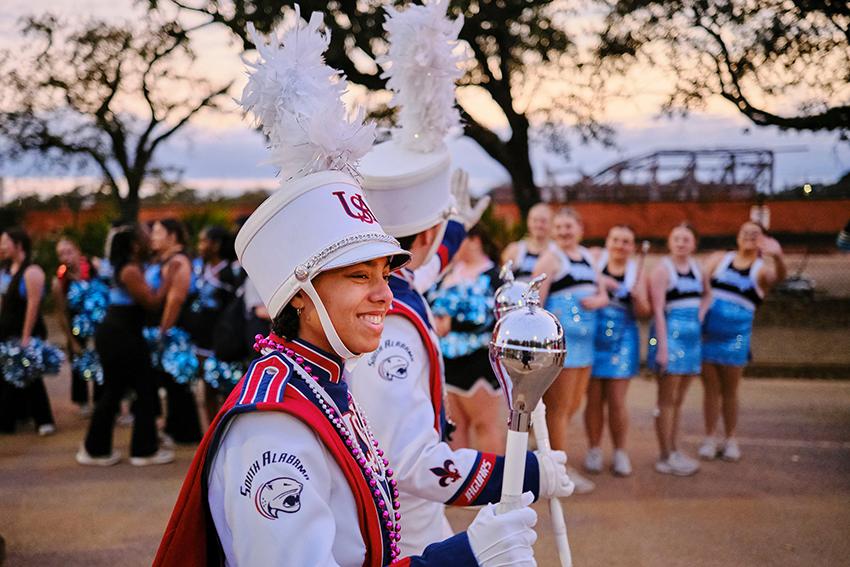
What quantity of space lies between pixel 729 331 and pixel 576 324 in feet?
4.77

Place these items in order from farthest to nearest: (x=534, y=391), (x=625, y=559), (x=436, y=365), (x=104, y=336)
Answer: (x=104, y=336), (x=625, y=559), (x=436, y=365), (x=534, y=391)

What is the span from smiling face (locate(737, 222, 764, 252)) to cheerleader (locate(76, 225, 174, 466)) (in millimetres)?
4682

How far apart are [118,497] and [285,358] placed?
14.7 feet

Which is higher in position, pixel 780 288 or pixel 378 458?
pixel 378 458

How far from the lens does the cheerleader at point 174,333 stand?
21.2ft

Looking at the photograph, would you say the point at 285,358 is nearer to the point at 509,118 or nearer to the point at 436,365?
the point at 436,365

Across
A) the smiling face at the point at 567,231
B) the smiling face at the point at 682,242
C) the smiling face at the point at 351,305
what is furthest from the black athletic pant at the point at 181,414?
the smiling face at the point at 351,305

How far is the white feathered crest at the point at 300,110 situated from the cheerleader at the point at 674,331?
185 inches

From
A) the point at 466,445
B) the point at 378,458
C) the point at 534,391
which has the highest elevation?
the point at 534,391

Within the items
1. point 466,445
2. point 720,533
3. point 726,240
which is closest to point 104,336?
point 466,445

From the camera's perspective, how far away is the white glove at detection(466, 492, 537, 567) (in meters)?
1.54

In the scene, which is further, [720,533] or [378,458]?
[720,533]

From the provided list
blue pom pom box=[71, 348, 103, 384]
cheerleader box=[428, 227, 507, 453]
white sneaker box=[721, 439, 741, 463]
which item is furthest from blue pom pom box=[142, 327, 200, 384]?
white sneaker box=[721, 439, 741, 463]

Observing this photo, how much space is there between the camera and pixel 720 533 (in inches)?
195
